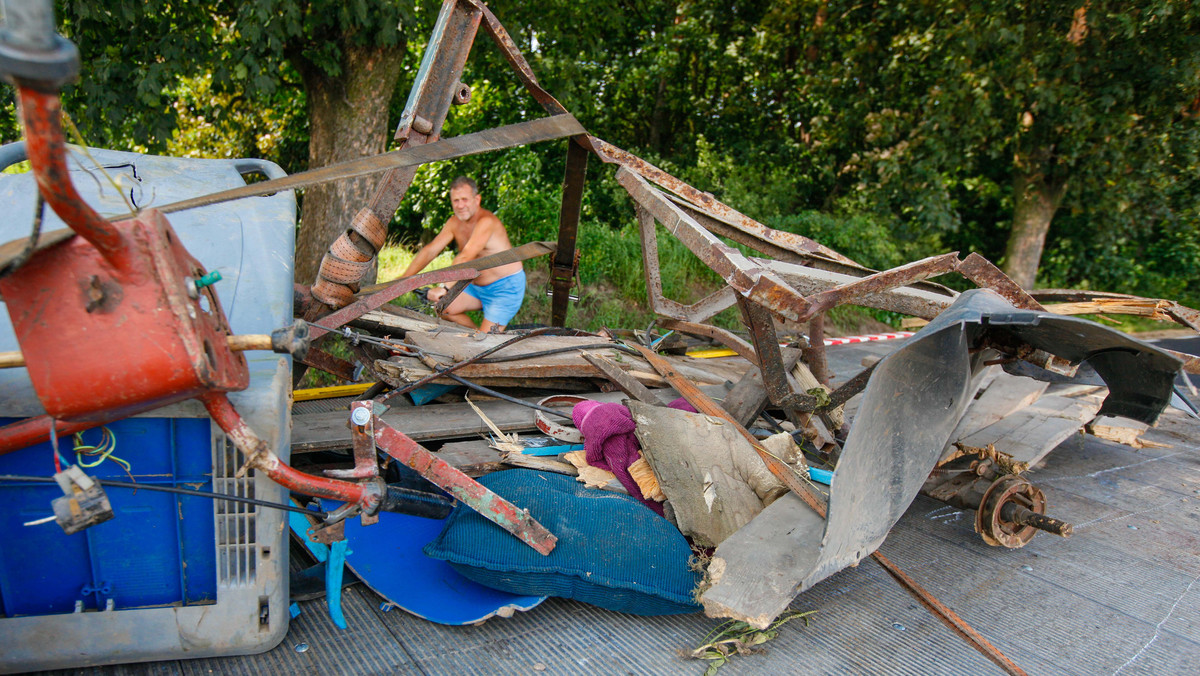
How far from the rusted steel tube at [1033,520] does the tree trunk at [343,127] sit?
473 centimetres

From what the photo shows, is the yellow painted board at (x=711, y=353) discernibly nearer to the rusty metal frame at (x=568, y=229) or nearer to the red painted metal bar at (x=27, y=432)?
the rusty metal frame at (x=568, y=229)

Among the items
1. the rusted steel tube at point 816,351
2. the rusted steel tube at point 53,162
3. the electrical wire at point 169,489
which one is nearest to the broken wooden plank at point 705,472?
the rusted steel tube at point 816,351

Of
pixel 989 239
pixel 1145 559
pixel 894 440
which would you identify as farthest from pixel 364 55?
pixel 989 239

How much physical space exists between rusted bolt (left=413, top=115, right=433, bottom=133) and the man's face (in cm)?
210

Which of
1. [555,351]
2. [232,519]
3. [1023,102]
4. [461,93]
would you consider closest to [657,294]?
[555,351]

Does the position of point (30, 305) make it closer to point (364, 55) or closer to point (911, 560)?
point (911, 560)

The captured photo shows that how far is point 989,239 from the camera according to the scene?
13.5m

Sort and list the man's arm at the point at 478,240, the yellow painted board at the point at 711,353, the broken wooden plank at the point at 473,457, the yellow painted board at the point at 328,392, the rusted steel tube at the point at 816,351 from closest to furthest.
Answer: the broken wooden plank at the point at 473,457, the rusted steel tube at the point at 816,351, the yellow painted board at the point at 328,392, the man's arm at the point at 478,240, the yellow painted board at the point at 711,353

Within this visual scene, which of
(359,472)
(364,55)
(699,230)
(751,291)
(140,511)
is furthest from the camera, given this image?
(364,55)

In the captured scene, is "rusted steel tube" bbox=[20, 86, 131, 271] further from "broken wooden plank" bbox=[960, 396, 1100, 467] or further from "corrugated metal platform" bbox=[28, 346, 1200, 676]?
"broken wooden plank" bbox=[960, 396, 1100, 467]

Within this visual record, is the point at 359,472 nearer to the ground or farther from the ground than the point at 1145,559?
farther from the ground

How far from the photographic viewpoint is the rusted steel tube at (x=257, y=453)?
72.7 inches

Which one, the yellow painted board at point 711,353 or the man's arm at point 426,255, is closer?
the man's arm at point 426,255

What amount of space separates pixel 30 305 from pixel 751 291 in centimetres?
196
